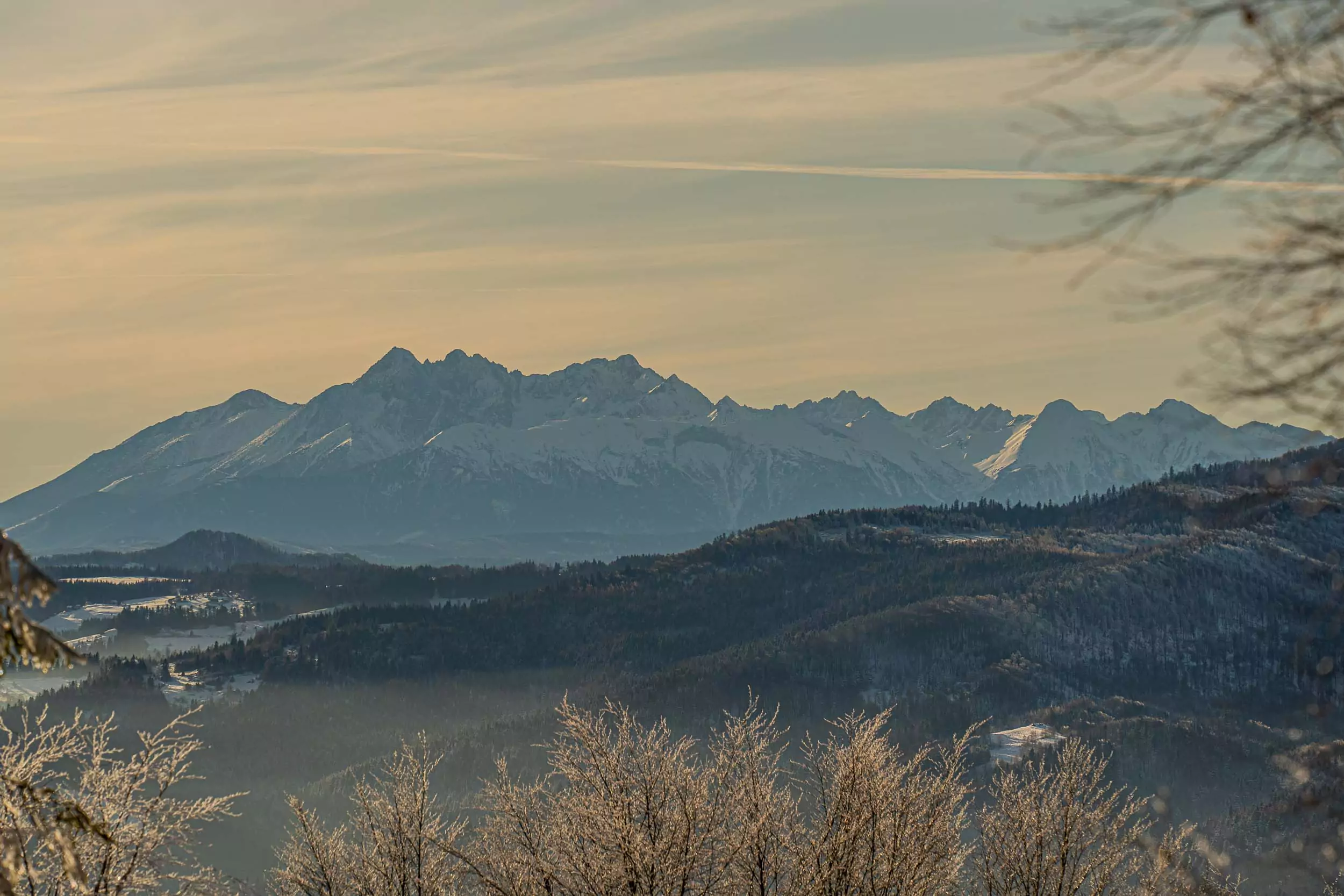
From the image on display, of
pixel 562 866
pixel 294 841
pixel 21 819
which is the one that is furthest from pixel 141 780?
pixel 294 841

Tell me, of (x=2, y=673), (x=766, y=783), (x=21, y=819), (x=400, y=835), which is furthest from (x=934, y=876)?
(x=2, y=673)

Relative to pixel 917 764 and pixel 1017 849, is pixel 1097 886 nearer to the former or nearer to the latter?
pixel 1017 849

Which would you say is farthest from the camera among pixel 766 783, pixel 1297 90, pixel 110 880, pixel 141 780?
pixel 766 783

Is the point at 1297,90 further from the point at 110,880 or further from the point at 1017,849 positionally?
the point at 1017,849

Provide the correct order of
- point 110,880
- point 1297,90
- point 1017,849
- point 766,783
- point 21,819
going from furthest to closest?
1. point 1017,849
2. point 766,783
3. point 110,880
4. point 21,819
5. point 1297,90

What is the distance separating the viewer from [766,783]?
44.0 meters

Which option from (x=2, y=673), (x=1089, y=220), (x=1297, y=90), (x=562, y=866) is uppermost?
(x=1297, y=90)

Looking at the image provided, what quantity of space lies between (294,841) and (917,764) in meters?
26.0

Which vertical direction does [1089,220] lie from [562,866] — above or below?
above

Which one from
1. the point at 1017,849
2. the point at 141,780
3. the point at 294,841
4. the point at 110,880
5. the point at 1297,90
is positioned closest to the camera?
the point at 1297,90

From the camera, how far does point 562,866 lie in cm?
4222

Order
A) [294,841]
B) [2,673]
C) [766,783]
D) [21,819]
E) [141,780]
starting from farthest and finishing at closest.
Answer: [294,841]
[766,783]
[141,780]
[21,819]
[2,673]

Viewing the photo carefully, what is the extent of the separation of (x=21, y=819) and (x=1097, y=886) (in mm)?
29210

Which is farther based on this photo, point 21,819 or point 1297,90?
point 21,819
